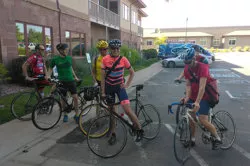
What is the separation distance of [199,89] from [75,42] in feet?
42.3

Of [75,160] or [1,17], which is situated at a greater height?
[1,17]

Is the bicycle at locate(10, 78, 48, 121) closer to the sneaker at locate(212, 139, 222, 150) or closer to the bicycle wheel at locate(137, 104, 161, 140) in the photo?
the bicycle wheel at locate(137, 104, 161, 140)

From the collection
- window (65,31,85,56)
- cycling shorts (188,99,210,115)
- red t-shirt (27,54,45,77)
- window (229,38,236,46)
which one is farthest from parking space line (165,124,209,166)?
window (229,38,236,46)

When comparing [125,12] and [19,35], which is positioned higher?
[125,12]

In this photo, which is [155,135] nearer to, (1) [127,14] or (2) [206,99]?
(2) [206,99]

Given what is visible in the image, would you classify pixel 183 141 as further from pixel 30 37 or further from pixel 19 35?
pixel 30 37

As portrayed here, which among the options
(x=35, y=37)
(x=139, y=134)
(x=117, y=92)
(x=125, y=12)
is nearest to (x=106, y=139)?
(x=139, y=134)

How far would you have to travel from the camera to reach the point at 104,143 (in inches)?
156

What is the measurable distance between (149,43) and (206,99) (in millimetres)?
61348

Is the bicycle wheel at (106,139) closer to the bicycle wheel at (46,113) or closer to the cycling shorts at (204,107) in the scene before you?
the cycling shorts at (204,107)

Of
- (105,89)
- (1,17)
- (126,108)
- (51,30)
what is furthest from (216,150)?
(51,30)

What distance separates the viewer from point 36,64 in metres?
5.28

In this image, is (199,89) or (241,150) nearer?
(199,89)

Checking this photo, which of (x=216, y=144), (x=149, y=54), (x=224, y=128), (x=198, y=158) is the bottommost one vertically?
(x=198, y=158)
